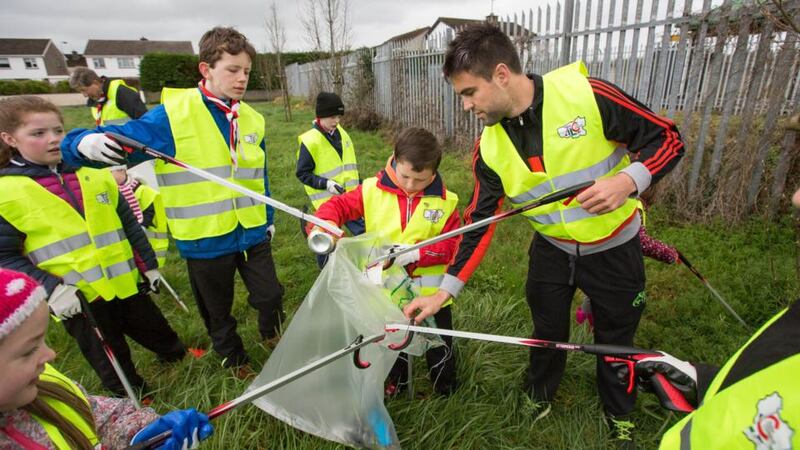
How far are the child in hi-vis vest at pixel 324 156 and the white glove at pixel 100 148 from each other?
200 centimetres

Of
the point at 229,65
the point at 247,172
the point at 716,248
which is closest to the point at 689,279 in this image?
the point at 716,248

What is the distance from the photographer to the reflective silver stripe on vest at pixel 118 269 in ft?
8.27

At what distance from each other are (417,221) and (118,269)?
1.84 meters

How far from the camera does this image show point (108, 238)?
252 centimetres

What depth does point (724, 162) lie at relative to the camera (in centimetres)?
466

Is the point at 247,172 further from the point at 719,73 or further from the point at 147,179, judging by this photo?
the point at 719,73

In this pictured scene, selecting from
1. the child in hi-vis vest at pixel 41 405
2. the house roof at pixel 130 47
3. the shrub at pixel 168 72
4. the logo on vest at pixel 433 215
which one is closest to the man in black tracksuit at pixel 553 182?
the logo on vest at pixel 433 215

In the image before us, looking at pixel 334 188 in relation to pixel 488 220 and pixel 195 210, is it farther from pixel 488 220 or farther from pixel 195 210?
pixel 488 220

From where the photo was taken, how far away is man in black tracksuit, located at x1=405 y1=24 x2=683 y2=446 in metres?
1.86

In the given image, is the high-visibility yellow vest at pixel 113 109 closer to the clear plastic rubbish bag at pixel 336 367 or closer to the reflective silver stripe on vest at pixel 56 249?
the reflective silver stripe on vest at pixel 56 249

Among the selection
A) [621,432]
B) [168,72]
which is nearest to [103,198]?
[621,432]

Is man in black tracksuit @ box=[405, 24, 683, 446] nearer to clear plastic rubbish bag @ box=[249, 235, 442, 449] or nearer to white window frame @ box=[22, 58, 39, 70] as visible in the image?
clear plastic rubbish bag @ box=[249, 235, 442, 449]

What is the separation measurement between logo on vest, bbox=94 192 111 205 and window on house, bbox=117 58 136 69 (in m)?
66.9

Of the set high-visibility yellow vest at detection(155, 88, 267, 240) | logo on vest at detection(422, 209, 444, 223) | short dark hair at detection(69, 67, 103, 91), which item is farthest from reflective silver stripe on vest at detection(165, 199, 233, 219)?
short dark hair at detection(69, 67, 103, 91)
